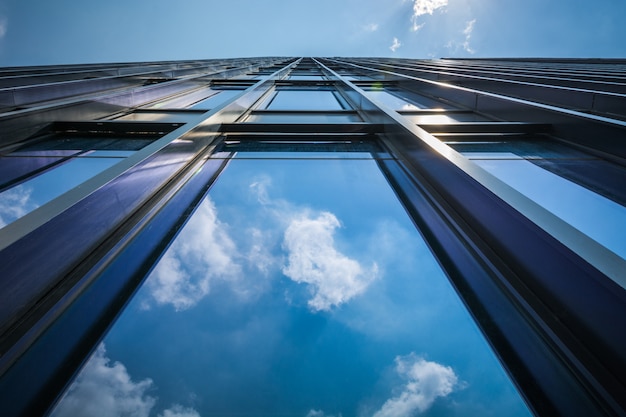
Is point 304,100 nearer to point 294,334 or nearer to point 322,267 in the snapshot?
point 322,267

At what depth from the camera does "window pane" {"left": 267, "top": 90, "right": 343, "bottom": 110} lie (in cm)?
760

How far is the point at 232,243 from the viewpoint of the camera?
3000 millimetres

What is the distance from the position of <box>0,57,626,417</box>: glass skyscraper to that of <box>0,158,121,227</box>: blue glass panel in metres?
0.03

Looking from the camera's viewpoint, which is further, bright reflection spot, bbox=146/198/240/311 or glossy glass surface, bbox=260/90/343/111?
glossy glass surface, bbox=260/90/343/111

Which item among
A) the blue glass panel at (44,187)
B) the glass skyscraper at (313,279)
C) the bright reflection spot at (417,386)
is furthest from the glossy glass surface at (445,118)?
the blue glass panel at (44,187)

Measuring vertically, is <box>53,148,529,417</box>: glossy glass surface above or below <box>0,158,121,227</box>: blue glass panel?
below

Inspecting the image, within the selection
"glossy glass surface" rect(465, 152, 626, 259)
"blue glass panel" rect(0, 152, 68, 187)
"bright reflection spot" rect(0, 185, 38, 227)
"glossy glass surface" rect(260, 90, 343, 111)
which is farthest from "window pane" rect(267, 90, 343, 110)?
"bright reflection spot" rect(0, 185, 38, 227)

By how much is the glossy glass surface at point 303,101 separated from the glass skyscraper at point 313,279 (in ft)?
11.3

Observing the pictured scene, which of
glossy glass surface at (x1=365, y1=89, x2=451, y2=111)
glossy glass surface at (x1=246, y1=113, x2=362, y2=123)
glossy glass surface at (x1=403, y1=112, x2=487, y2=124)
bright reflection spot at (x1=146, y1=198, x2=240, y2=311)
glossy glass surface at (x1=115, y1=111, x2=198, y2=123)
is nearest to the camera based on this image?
bright reflection spot at (x1=146, y1=198, x2=240, y2=311)

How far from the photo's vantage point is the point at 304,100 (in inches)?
332

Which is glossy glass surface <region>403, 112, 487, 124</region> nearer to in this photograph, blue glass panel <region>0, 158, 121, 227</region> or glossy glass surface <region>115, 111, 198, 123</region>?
glossy glass surface <region>115, 111, 198, 123</region>

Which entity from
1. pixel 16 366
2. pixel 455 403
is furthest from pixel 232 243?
pixel 455 403

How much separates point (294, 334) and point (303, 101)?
7160mm

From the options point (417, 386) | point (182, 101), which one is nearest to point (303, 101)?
point (182, 101)
